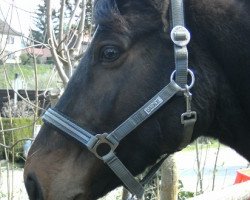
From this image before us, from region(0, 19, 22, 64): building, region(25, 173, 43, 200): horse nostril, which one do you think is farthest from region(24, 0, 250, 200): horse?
region(0, 19, 22, 64): building

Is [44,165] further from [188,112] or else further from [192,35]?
[192,35]

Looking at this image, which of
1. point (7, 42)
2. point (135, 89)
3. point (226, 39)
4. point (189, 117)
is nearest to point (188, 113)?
point (189, 117)

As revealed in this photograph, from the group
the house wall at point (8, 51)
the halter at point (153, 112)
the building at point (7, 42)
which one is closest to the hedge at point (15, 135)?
the house wall at point (8, 51)

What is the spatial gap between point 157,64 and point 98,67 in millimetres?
273

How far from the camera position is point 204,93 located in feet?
6.84

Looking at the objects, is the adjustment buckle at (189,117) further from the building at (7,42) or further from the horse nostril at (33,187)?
the building at (7,42)

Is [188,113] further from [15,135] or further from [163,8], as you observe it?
[15,135]

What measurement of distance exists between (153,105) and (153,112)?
A: 0.10 ft

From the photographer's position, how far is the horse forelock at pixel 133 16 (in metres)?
2.08

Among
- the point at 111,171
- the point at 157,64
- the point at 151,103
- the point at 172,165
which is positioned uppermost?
the point at 157,64

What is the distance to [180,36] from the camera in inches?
80.0

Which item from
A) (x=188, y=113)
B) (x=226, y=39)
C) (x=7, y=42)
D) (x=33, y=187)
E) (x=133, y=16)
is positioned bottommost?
(x=33, y=187)

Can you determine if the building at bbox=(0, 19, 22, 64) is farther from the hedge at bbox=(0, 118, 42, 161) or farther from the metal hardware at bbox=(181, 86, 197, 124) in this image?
the metal hardware at bbox=(181, 86, 197, 124)

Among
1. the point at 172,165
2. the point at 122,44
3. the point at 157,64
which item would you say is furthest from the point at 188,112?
the point at 172,165
